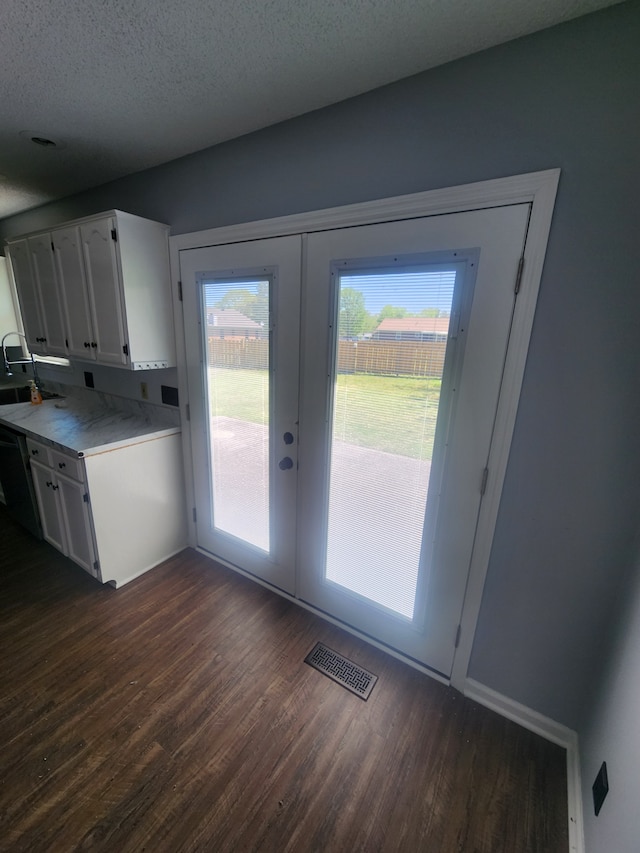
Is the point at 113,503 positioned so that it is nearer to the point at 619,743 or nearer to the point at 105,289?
the point at 105,289

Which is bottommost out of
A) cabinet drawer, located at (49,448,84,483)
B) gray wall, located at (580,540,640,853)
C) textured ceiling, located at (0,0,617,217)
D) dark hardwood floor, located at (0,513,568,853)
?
dark hardwood floor, located at (0,513,568,853)

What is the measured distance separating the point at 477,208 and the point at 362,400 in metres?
0.82

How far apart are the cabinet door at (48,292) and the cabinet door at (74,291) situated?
83mm

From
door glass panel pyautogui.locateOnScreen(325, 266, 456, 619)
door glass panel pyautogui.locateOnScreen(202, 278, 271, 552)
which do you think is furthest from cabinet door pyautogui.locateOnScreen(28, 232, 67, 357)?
door glass panel pyautogui.locateOnScreen(325, 266, 456, 619)

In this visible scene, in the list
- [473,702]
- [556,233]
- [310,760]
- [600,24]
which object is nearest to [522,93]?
[600,24]

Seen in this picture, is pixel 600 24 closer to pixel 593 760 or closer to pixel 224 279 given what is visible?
pixel 224 279

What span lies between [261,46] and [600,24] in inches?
40.0

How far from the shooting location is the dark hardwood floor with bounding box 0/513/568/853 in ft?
3.66

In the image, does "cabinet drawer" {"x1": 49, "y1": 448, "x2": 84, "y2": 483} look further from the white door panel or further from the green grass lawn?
the green grass lawn

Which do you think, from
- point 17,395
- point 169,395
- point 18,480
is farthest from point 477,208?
point 17,395

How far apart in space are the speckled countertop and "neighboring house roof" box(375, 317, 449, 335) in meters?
1.61

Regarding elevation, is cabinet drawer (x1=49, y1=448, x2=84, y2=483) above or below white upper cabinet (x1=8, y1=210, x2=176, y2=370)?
below

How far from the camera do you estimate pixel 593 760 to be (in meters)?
1.16

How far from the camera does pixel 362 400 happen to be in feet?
5.08
